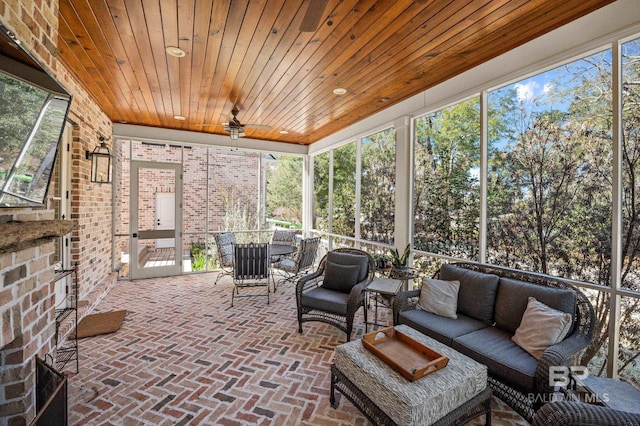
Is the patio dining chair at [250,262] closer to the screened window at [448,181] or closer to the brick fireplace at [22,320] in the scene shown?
the screened window at [448,181]

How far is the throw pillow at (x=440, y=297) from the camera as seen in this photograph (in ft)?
9.53

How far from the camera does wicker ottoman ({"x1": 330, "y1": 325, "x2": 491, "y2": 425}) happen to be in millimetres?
1692

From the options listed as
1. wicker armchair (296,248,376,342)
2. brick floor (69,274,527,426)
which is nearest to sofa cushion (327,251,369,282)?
wicker armchair (296,248,376,342)

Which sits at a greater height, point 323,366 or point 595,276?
point 595,276

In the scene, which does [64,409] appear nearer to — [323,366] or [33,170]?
[33,170]

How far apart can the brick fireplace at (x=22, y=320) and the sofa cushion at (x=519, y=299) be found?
3.38m

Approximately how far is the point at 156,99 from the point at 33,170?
10.7 ft

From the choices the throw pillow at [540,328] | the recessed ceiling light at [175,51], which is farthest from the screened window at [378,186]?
the recessed ceiling light at [175,51]

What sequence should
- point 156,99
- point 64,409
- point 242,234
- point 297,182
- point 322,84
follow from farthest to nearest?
1. point 297,182
2. point 242,234
3. point 156,99
4. point 322,84
5. point 64,409

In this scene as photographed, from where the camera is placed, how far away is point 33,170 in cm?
160

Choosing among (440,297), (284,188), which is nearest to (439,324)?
(440,297)

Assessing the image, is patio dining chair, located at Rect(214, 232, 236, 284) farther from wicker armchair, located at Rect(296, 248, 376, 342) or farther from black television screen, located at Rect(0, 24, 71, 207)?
black television screen, located at Rect(0, 24, 71, 207)

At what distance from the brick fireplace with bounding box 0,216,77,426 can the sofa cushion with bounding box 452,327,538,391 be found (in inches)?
114

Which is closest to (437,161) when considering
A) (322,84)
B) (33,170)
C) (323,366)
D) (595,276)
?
(322,84)
